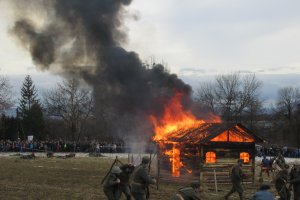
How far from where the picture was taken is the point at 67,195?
1734 centimetres

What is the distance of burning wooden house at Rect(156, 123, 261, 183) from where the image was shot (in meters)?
22.2

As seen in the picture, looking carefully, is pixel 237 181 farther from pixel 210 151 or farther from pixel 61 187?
pixel 61 187

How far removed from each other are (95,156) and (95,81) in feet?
60.5

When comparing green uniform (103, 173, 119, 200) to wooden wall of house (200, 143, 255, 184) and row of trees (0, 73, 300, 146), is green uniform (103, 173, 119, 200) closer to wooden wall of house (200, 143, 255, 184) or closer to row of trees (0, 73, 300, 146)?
wooden wall of house (200, 143, 255, 184)

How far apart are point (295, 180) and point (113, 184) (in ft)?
20.1

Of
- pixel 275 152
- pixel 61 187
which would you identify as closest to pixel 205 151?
pixel 61 187

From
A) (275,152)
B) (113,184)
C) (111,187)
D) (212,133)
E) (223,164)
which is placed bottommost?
(111,187)

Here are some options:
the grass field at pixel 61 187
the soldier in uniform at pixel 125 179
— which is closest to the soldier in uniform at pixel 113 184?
the soldier in uniform at pixel 125 179

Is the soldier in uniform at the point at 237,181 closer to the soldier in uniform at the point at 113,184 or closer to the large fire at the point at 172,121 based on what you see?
the soldier in uniform at the point at 113,184

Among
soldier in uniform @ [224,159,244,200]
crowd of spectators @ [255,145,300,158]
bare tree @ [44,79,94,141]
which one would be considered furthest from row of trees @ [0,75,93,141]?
soldier in uniform @ [224,159,244,200]

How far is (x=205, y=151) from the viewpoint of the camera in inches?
876

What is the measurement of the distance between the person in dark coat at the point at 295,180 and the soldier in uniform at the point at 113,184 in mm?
5879

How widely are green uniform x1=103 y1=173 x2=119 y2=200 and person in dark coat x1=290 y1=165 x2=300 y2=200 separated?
232 inches

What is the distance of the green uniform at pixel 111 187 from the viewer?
13570mm
